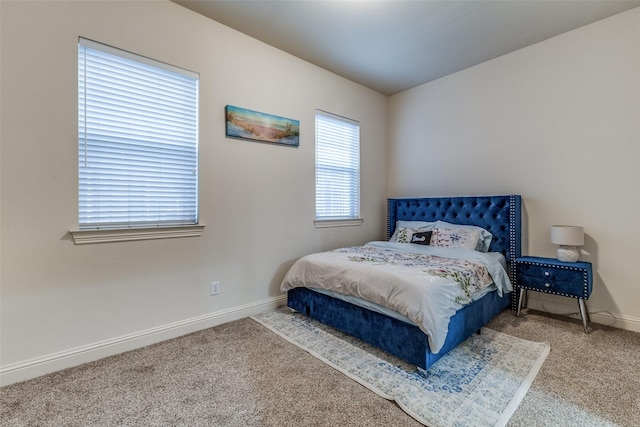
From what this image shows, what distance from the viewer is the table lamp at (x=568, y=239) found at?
2.62 meters

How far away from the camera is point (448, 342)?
2.02 meters

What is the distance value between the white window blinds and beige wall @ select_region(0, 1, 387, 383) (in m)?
0.08

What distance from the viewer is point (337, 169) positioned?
3869 millimetres

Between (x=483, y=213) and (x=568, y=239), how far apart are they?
0.87 m

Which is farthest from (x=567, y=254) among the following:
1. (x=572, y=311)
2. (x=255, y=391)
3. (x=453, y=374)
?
(x=255, y=391)

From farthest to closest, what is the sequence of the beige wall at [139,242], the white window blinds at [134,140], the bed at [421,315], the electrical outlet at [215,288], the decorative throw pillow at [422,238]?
the decorative throw pillow at [422,238], the electrical outlet at [215,288], the white window blinds at [134,140], the bed at [421,315], the beige wall at [139,242]

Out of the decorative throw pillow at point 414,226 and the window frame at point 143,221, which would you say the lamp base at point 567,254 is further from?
the window frame at point 143,221

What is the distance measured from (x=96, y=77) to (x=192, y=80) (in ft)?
2.36

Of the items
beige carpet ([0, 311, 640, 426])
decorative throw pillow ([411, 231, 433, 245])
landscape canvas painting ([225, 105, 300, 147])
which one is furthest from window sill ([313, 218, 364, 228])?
beige carpet ([0, 311, 640, 426])

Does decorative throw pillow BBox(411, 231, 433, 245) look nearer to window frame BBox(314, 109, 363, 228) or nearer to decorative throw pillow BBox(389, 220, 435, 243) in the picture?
decorative throw pillow BBox(389, 220, 435, 243)

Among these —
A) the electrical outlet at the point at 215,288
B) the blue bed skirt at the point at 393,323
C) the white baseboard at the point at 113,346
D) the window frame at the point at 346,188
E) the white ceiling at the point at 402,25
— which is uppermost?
the white ceiling at the point at 402,25

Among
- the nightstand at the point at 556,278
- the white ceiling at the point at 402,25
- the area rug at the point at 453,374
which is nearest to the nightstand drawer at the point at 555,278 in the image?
the nightstand at the point at 556,278

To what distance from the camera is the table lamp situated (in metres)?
2.62

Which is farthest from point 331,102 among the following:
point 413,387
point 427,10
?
point 413,387
